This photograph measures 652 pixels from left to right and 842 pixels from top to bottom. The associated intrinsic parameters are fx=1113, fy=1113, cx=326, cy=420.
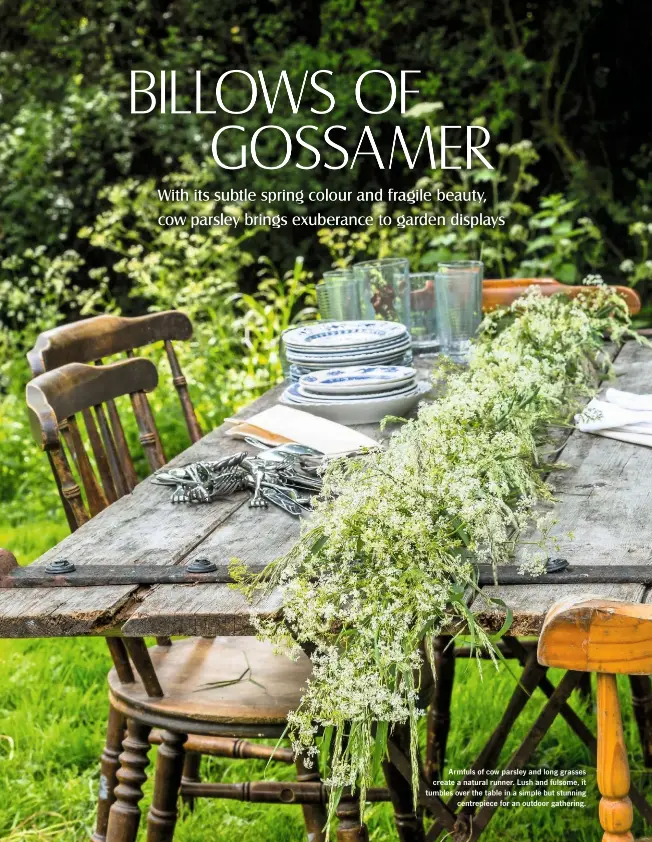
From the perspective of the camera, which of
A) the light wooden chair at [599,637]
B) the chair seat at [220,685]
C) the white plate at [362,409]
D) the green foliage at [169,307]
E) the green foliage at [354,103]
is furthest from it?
the green foliage at [354,103]

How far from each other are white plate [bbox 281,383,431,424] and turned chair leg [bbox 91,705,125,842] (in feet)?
2.25

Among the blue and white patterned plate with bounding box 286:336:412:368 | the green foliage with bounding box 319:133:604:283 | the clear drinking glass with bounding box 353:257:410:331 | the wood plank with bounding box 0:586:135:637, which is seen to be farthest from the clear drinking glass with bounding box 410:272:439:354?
the green foliage with bounding box 319:133:604:283

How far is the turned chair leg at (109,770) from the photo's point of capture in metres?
2.09

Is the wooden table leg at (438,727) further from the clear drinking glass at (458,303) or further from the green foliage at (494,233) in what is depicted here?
the green foliage at (494,233)

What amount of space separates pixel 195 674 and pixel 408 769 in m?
0.55

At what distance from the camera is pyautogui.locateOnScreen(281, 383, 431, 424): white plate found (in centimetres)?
205

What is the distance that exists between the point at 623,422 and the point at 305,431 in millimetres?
541

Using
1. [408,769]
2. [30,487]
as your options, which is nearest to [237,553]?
[408,769]

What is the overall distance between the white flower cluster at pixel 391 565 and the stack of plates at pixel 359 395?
52cm

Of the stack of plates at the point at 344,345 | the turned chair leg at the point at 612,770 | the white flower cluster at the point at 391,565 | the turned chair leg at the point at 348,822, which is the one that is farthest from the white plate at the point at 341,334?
the turned chair leg at the point at 612,770

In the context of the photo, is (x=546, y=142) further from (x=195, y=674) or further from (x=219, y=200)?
(x=195, y=674)

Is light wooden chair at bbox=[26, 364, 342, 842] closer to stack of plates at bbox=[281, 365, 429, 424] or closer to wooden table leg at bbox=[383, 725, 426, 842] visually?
wooden table leg at bbox=[383, 725, 426, 842]

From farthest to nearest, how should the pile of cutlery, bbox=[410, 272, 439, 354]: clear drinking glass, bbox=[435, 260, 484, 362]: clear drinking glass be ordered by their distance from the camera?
bbox=[410, 272, 439, 354]: clear drinking glass → bbox=[435, 260, 484, 362]: clear drinking glass → the pile of cutlery

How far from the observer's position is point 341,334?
2.38m
